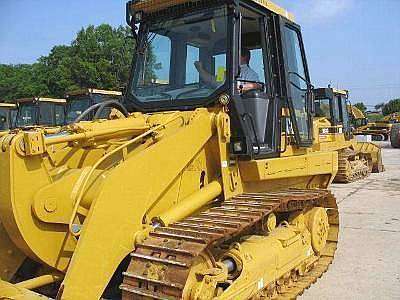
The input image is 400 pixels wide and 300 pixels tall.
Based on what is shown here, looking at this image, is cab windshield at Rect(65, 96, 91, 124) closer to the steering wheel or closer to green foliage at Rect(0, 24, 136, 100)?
the steering wheel

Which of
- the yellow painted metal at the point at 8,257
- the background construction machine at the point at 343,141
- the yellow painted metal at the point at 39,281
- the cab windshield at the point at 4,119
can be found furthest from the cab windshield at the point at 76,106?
the yellow painted metal at the point at 39,281

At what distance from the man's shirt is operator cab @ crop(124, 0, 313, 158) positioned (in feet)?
0.04

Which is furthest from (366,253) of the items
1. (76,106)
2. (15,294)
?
(76,106)

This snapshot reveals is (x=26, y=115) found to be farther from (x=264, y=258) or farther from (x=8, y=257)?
(x=264, y=258)

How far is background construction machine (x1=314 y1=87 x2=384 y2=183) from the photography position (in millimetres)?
13977

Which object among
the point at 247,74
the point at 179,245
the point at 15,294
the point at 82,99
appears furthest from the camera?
the point at 82,99

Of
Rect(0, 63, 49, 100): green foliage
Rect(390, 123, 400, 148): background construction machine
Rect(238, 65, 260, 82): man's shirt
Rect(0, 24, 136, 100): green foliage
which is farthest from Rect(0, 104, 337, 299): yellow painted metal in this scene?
Rect(0, 63, 49, 100): green foliage

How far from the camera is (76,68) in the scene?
4191 cm

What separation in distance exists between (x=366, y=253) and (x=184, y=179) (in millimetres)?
3354

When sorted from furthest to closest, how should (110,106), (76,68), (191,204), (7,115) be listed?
1. (76,68)
2. (7,115)
3. (110,106)
4. (191,204)

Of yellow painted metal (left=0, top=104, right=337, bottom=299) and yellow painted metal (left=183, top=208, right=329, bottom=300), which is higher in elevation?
yellow painted metal (left=0, top=104, right=337, bottom=299)

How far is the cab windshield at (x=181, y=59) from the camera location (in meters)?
4.61

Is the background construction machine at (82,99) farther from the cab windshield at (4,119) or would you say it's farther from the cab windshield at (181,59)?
the cab windshield at (181,59)

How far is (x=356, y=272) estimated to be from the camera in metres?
5.52
